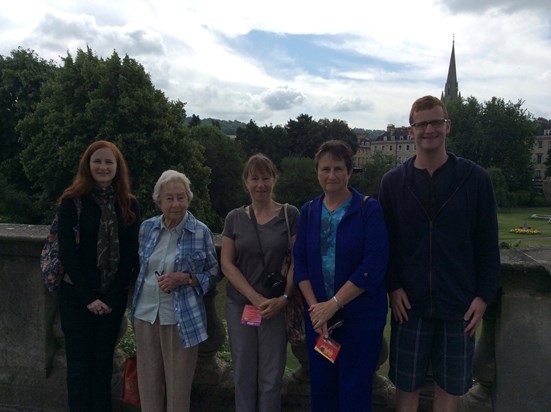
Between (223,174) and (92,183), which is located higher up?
(92,183)

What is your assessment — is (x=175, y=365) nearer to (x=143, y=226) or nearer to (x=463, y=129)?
(x=143, y=226)

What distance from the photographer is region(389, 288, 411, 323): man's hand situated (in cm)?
284

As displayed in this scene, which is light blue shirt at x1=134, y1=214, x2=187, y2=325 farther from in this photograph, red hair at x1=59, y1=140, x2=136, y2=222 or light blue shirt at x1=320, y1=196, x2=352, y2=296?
light blue shirt at x1=320, y1=196, x2=352, y2=296

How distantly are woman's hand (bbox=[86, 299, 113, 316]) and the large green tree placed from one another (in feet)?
223

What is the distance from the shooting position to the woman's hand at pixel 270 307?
9.89 ft

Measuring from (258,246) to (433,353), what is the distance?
47.2 inches

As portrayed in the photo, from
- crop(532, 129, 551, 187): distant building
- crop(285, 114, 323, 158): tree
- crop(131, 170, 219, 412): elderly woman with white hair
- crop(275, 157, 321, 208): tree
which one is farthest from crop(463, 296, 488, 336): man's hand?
crop(532, 129, 551, 187): distant building

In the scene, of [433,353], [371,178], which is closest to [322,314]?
[433,353]

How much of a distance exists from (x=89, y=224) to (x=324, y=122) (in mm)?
62070

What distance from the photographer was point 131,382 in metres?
3.43

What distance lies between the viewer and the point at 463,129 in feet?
228

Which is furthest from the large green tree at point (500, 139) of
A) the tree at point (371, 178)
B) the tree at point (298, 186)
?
the tree at point (298, 186)

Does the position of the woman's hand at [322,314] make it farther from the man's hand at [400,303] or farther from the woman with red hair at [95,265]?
the woman with red hair at [95,265]

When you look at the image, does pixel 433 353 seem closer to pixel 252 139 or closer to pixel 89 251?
pixel 89 251
